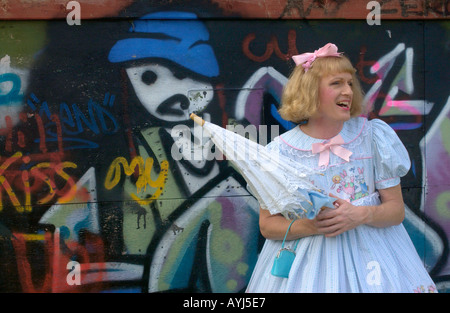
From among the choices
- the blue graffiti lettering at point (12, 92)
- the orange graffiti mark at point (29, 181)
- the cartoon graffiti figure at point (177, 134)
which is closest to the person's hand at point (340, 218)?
the cartoon graffiti figure at point (177, 134)

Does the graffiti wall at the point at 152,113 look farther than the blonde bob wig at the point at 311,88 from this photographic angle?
Yes

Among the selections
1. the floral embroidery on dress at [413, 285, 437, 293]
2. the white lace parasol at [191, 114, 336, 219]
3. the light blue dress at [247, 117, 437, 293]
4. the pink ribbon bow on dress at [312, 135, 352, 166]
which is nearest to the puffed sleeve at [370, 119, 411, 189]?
the light blue dress at [247, 117, 437, 293]

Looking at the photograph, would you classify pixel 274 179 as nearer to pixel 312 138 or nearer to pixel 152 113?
pixel 312 138

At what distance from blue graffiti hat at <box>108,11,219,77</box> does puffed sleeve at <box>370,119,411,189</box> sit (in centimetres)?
170

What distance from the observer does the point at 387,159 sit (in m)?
2.51

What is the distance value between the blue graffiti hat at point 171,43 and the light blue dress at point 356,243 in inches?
Result: 59.3

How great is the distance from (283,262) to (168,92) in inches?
74.6

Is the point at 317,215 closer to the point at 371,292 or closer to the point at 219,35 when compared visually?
the point at 371,292

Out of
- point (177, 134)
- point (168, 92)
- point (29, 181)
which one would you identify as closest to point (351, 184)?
point (177, 134)

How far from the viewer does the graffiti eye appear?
12.9ft

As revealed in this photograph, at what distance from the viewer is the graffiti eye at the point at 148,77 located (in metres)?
3.94

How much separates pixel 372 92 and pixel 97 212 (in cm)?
218

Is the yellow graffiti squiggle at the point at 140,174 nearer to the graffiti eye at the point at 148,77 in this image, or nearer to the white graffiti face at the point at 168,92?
the white graffiti face at the point at 168,92

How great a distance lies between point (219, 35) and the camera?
3.96 meters
